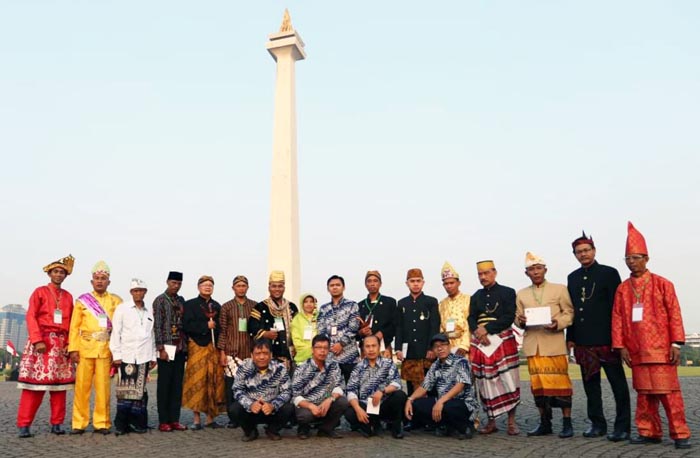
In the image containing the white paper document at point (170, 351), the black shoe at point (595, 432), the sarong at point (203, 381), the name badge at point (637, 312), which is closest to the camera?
the name badge at point (637, 312)

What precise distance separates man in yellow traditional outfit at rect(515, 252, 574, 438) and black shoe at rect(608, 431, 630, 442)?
43 centimetres

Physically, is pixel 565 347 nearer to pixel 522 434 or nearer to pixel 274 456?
pixel 522 434

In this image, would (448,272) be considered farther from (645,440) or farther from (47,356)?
(47,356)

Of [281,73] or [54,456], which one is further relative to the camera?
[281,73]

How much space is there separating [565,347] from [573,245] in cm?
113

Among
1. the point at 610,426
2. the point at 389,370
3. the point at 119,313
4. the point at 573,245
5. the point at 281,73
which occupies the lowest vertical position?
the point at 610,426

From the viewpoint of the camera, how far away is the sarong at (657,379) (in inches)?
229

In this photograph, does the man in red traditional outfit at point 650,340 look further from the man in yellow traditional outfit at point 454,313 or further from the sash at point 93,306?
the sash at point 93,306

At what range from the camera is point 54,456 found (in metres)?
5.68

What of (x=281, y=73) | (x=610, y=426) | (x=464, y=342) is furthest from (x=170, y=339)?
(x=281, y=73)

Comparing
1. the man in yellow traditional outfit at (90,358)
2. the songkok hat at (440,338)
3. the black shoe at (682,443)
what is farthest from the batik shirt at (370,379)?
the man in yellow traditional outfit at (90,358)

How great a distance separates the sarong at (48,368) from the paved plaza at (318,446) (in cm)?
59

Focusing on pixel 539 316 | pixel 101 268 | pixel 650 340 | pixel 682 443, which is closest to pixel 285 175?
pixel 101 268

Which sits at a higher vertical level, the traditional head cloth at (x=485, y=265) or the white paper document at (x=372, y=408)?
the traditional head cloth at (x=485, y=265)
